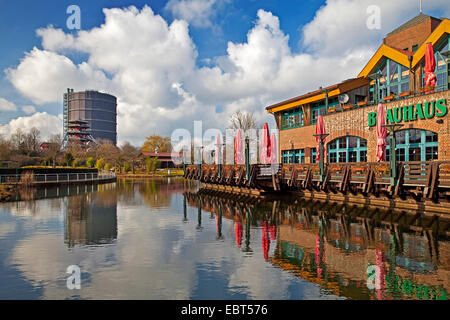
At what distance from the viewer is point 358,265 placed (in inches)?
293

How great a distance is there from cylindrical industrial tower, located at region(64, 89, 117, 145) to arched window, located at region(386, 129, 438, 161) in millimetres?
120612

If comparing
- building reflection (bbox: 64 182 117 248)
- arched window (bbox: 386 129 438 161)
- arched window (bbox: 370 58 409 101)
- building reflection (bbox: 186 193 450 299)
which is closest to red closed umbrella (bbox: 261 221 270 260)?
building reflection (bbox: 186 193 450 299)

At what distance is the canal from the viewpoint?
613 cm

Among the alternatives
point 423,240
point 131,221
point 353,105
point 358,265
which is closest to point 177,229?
point 131,221

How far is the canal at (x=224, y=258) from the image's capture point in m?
6.13

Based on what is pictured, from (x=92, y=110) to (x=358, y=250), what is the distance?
135 meters

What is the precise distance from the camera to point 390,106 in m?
22.2

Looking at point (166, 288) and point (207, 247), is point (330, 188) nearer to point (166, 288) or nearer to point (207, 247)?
point (207, 247)

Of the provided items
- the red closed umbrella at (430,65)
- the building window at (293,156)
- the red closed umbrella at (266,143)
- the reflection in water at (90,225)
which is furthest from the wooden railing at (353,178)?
the reflection in water at (90,225)

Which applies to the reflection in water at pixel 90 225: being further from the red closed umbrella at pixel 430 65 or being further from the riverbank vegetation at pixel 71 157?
the riverbank vegetation at pixel 71 157

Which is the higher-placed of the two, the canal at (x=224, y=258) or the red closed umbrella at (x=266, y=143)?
the red closed umbrella at (x=266, y=143)

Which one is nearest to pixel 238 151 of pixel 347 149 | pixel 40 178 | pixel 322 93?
pixel 322 93

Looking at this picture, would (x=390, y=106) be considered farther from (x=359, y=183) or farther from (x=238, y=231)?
(x=238, y=231)

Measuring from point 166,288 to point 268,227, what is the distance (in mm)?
6577
